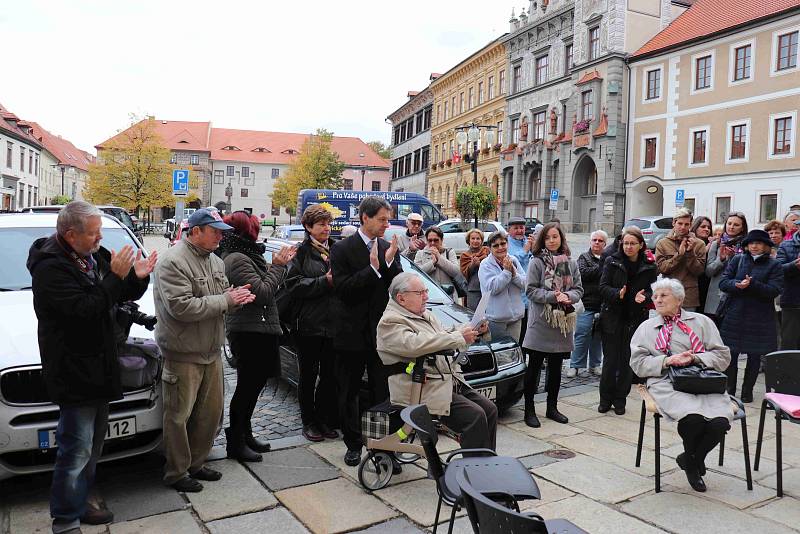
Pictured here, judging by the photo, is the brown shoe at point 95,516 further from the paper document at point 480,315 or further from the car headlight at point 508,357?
the car headlight at point 508,357

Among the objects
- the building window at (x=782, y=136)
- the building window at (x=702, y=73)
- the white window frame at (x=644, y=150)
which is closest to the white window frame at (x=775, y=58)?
the building window at (x=782, y=136)

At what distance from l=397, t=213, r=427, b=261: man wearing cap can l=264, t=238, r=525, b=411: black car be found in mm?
2182

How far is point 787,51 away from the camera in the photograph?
29547mm

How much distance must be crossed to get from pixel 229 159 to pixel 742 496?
315ft

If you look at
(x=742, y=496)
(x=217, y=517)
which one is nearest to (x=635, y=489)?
(x=742, y=496)

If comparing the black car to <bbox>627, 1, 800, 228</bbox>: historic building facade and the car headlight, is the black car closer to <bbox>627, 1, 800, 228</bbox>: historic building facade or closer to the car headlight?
the car headlight

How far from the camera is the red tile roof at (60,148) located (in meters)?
82.3

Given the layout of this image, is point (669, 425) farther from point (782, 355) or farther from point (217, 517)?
point (217, 517)

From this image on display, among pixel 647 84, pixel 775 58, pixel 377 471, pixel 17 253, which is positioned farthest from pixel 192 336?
pixel 647 84

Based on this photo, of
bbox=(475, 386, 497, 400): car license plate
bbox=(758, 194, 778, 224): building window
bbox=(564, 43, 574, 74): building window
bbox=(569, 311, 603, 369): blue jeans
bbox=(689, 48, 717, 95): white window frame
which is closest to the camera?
bbox=(475, 386, 497, 400): car license plate

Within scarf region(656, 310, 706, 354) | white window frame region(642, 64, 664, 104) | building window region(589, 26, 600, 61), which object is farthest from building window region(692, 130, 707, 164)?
scarf region(656, 310, 706, 354)

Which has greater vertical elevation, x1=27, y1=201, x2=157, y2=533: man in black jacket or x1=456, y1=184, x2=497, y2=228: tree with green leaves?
x1=456, y1=184, x2=497, y2=228: tree with green leaves

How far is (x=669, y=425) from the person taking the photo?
20.5ft

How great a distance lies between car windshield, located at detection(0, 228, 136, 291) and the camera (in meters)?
5.42
